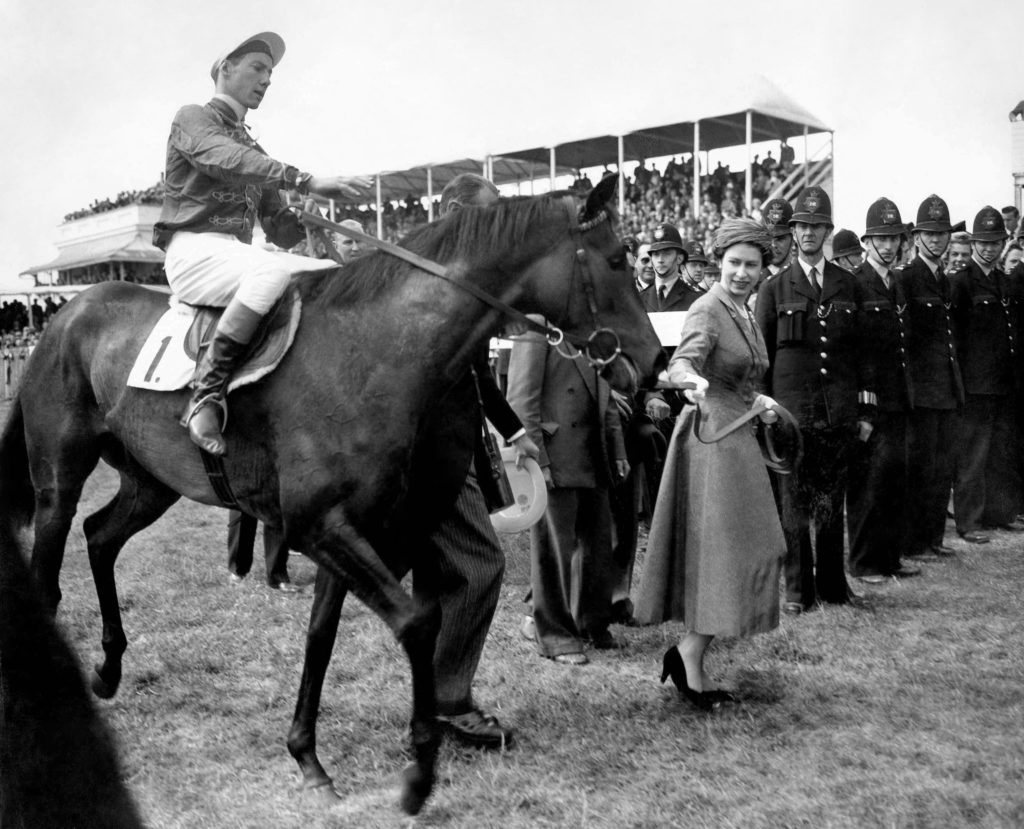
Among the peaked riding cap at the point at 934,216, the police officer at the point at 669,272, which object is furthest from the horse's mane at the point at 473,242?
the peaked riding cap at the point at 934,216

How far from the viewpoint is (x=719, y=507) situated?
169 inches

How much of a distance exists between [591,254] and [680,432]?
1247 mm

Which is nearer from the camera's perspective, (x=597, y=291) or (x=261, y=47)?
(x=597, y=291)

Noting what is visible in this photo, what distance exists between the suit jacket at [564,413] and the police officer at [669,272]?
2.68 metres

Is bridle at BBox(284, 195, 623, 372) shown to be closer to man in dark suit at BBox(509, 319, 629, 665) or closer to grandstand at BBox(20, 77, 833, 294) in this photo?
man in dark suit at BBox(509, 319, 629, 665)

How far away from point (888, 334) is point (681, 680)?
377 centimetres

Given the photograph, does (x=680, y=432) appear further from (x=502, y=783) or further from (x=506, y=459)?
(x=502, y=783)

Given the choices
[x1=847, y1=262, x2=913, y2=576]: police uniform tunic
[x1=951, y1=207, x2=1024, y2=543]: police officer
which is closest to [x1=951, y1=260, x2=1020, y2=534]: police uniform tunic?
[x1=951, y1=207, x2=1024, y2=543]: police officer

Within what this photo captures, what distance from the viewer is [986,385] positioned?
8.47 metres

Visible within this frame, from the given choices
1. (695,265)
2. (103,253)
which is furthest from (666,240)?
(103,253)

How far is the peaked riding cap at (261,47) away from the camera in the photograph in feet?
13.9

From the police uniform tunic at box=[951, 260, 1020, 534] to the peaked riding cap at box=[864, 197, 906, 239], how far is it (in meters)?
1.33

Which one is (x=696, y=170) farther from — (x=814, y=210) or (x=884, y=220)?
(x=814, y=210)

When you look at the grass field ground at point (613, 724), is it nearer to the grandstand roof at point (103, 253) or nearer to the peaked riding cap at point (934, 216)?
the peaked riding cap at point (934, 216)
